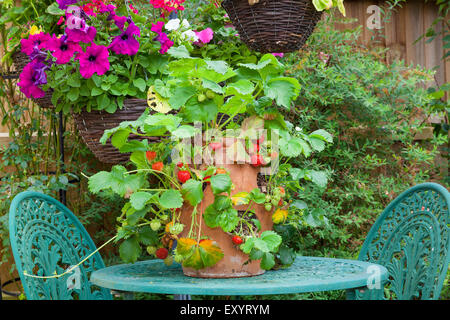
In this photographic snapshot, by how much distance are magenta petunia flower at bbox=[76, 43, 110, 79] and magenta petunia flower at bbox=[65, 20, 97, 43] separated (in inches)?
0.9

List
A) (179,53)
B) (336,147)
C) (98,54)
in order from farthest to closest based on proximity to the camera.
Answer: (336,147)
(98,54)
(179,53)

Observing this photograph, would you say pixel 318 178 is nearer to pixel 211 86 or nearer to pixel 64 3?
pixel 211 86

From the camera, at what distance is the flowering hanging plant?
133 cm

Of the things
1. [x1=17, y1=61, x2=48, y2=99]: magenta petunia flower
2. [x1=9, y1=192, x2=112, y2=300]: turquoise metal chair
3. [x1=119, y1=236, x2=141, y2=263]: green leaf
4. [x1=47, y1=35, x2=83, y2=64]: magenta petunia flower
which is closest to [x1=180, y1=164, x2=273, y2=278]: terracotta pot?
[x1=119, y1=236, x2=141, y2=263]: green leaf

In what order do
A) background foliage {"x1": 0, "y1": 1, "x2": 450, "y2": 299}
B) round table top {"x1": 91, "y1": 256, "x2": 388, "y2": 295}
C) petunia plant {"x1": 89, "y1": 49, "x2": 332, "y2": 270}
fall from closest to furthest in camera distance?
round table top {"x1": 91, "y1": 256, "x2": 388, "y2": 295} → petunia plant {"x1": 89, "y1": 49, "x2": 332, "y2": 270} → background foliage {"x1": 0, "y1": 1, "x2": 450, "y2": 299}

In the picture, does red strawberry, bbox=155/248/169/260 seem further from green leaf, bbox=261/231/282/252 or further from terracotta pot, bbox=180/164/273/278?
green leaf, bbox=261/231/282/252

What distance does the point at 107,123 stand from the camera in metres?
1.45

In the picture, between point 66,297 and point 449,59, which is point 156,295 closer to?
point 66,297

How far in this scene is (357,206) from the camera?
6.84 feet

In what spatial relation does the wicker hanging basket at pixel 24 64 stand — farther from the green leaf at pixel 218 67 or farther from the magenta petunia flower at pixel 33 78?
the green leaf at pixel 218 67

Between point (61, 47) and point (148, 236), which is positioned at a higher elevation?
point (61, 47)

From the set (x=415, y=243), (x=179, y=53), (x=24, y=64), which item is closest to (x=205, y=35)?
(x=179, y=53)

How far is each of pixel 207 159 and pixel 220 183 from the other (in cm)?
10

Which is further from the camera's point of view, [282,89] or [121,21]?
[121,21]
